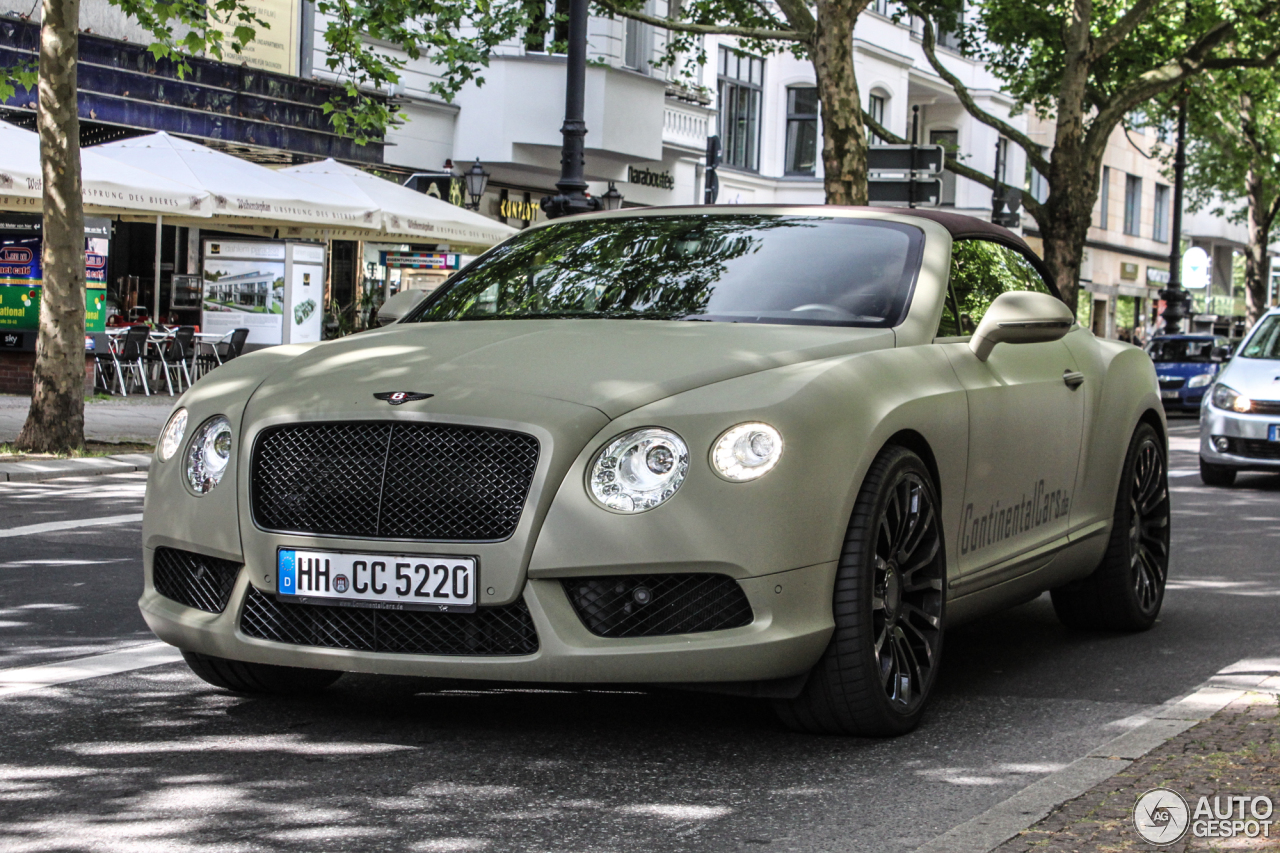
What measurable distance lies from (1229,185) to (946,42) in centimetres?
1030

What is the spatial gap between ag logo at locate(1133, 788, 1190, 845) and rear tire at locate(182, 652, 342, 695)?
7.80 feet

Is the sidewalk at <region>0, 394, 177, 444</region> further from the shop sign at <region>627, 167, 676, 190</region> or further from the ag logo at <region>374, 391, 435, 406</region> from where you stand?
the shop sign at <region>627, 167, 676, 190</region>

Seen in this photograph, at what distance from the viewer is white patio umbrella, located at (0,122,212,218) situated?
17047mm

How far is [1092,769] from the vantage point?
4465 millimetres

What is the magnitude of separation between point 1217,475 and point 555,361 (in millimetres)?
11432

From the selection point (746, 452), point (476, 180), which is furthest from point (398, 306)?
point (476, 180)

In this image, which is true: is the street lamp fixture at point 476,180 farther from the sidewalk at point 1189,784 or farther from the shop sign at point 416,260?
the sidewalk at point 1189,784

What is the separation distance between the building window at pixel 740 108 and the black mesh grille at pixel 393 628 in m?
33.8

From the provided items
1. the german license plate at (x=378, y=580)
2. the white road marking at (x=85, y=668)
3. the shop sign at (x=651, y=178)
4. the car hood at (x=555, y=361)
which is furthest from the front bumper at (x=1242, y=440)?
the shop sign at (x=651, y=178)

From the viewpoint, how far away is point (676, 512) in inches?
172

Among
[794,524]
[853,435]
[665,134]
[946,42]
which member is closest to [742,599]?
[794,524]

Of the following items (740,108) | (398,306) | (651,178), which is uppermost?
(740,108)

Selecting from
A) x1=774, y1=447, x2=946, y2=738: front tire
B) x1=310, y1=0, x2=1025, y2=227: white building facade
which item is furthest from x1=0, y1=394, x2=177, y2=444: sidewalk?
x1=774, y1=447, x2=946, y2=738: front tire

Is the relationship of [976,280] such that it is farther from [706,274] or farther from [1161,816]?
[1161,816]
